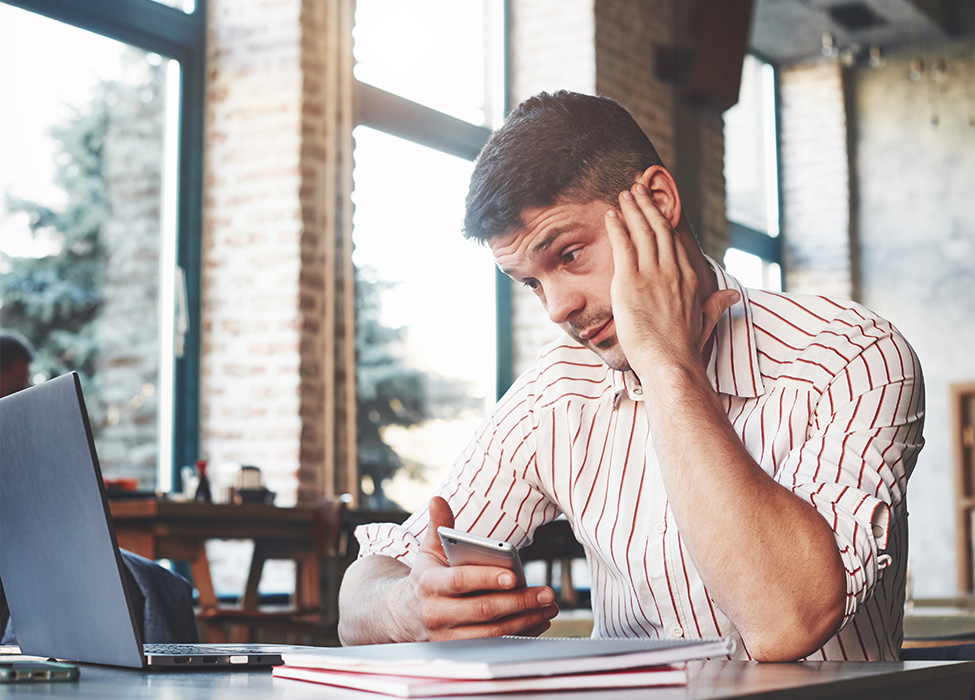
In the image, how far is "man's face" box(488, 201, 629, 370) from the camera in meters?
1.47

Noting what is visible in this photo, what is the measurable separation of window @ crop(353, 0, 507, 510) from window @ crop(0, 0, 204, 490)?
84cm

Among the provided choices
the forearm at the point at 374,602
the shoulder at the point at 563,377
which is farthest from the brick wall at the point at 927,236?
the forearm at the point at 374,602

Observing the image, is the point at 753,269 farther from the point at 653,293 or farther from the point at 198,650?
the point at 198,650

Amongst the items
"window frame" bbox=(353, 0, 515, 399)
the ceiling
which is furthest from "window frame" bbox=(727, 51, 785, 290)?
"window frame" bbox=(353, 0, 515, 399)

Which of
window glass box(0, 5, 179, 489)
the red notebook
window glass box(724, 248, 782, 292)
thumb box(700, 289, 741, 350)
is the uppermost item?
window glass box(724, 248, 782, 292)

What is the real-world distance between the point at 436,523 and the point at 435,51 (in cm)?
491

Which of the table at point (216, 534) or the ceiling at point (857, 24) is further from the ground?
the ceiling at point (857, 24)

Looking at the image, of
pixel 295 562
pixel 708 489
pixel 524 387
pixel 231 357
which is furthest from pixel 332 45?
pixel 708 489

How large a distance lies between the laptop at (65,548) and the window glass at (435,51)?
4.45m

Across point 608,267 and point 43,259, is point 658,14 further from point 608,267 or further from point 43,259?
point 608,267

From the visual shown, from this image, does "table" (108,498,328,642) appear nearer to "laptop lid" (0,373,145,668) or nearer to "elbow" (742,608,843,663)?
"laptop lid" (0,373,145,668)

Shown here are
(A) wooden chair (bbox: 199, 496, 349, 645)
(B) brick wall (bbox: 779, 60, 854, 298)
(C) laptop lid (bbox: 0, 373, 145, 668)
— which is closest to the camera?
(C) laptop lid (bbox: 0, 373, 145, 668)

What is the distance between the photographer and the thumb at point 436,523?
1265 mm

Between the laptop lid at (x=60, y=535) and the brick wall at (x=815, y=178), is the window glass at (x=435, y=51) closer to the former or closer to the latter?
the brick wall at (x=815, y=178)
